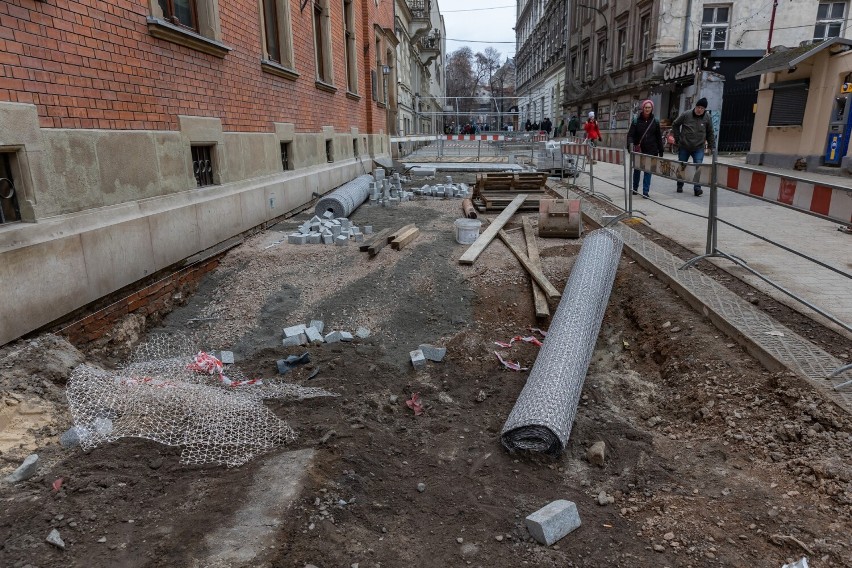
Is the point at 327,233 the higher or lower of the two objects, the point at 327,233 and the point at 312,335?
the higher

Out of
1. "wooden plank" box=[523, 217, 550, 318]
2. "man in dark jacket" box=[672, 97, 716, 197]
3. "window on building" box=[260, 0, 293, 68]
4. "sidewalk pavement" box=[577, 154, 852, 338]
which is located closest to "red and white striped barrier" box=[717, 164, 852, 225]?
"sidewalk pavement" box=[577, 154, 852, 338]

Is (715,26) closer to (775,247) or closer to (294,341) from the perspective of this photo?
(775,247)

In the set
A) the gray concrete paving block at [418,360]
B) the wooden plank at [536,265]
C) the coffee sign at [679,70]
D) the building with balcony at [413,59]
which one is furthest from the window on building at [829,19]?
the gray concrete paving block at [418,360]

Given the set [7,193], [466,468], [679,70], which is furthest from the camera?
[679,70]

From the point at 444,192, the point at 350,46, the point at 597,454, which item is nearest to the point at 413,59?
the point at 350,46

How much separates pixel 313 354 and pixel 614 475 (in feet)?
8.47

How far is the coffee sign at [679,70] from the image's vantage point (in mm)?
23281

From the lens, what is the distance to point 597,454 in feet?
9.95

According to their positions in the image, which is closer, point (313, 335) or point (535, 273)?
point (313, 335)

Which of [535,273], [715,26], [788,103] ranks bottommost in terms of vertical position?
[535,273]

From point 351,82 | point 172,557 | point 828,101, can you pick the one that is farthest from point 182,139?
point 828,101

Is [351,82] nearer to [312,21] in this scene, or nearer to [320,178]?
[312,21]

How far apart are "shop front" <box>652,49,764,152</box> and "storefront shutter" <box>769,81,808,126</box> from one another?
7.34 metres

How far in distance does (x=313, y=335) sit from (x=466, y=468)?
87.1 inches
